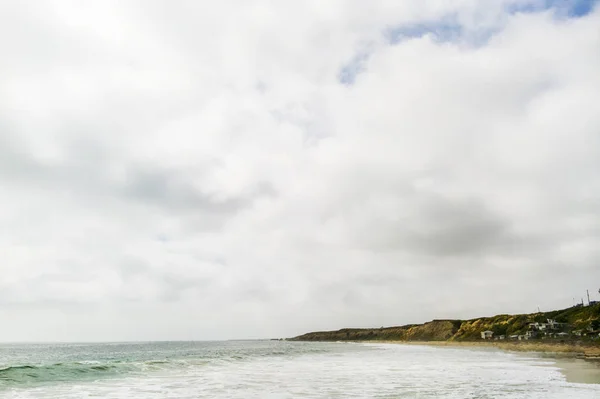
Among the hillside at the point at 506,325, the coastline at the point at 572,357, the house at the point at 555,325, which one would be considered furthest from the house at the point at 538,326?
the coastline at the point at 572,357

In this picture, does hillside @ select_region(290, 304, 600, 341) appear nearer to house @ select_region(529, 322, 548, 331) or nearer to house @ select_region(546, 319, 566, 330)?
house @ select_region(546, 319, 566, 330)

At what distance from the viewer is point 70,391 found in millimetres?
24531

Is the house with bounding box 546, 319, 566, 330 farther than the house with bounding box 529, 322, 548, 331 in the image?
No

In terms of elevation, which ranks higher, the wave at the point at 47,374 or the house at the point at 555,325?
the wave at the point at 47,374

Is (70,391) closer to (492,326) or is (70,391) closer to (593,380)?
(593,380)

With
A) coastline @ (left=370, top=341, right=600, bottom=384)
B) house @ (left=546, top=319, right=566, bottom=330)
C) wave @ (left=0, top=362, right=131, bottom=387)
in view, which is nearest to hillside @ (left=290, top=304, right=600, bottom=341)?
house @ (left=546, top=319, right=566, bottom=330)

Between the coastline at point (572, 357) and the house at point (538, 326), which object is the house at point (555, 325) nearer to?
the house at point (538, 326)

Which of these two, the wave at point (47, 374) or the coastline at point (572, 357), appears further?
the wave at point (47, 374)

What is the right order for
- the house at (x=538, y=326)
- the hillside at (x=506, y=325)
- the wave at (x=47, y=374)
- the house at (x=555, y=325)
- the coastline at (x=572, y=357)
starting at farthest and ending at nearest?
1. the house at (x=538, y=326)
2. the house at (x=555, y=325)
3. the hillside at (x=506, y=325)
4. the wave at (x=47, y=374)
5. the coastline at (x=572, y=357)

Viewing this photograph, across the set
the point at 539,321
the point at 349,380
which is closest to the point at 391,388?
the point at 349,380

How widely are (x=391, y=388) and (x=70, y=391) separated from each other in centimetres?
1808

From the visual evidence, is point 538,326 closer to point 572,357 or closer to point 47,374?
point 572,357

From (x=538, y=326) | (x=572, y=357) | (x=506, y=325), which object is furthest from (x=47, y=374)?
(x=506, y=325)

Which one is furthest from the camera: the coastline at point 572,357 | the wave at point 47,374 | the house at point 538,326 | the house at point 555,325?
the house at point 538,326
